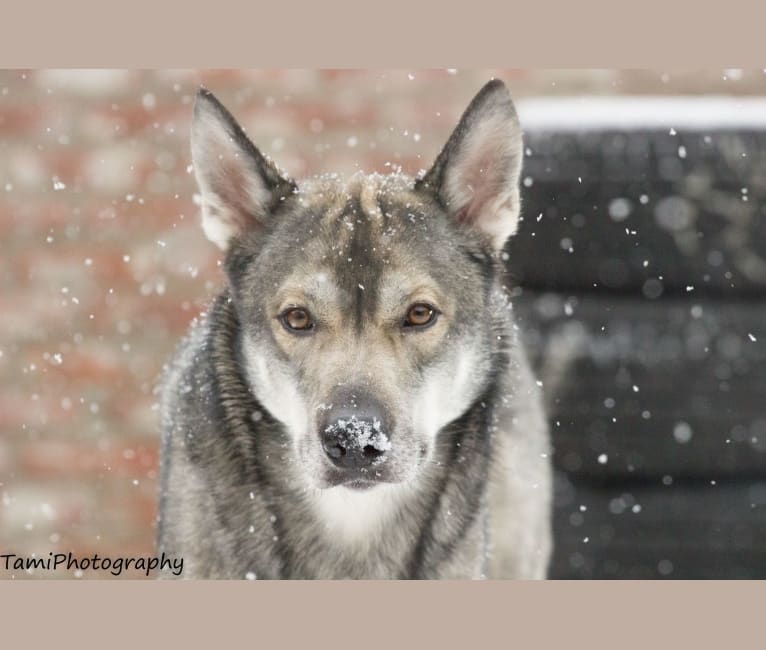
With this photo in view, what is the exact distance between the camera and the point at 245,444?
2365 mm

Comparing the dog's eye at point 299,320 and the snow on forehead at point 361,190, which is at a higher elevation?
the snow on forehead at point 361,190

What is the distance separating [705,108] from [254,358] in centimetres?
185

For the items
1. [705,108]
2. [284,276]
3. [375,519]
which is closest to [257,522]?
[375,519]

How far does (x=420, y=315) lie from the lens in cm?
220

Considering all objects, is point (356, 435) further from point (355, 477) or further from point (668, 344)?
point (668, 344)

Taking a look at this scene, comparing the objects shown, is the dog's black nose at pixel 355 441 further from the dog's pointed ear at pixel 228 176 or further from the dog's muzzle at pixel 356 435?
the dog's pointed ear at pixel 228 176

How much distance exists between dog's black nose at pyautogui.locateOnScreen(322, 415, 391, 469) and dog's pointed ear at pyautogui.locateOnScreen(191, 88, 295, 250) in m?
0.66

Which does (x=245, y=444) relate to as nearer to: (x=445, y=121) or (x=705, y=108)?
(x=445, y=121)

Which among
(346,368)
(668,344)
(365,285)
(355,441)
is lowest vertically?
(668,344)

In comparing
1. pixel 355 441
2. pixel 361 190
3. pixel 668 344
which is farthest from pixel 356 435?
pixel 668 344

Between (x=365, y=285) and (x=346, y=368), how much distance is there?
0.22m

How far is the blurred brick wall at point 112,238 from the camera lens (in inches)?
131

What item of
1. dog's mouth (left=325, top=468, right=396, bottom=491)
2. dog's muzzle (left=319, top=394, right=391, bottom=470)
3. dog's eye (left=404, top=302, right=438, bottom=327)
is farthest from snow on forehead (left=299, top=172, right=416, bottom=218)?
dog's mouth (left=325, top=468, right=396, bottom=491)

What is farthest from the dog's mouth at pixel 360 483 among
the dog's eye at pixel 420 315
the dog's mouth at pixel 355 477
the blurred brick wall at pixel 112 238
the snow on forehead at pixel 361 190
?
the blurred brick wall at pixel 112 238
